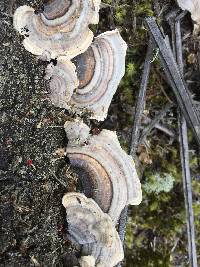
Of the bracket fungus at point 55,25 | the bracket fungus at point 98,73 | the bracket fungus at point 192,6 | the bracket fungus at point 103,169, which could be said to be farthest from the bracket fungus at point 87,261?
the bracket fungus at point 192,6

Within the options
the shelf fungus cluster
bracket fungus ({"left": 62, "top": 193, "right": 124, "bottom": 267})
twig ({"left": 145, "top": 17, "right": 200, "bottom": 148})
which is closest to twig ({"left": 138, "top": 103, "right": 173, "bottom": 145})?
twig ({"left": 145, "top": 17, "right": 200, "bottom": 148})

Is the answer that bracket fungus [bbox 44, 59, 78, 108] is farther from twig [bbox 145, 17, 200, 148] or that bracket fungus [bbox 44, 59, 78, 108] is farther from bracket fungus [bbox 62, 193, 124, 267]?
twig [bbox 145, 17, 200, 148]

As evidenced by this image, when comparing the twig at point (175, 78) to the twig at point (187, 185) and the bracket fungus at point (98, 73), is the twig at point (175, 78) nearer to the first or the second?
the twig at point (187, 185)

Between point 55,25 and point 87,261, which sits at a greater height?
point 55,25

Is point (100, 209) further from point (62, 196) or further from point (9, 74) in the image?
point (9, 74)

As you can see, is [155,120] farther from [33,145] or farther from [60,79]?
[33,145]

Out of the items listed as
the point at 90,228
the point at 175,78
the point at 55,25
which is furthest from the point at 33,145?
the point at 175,78
